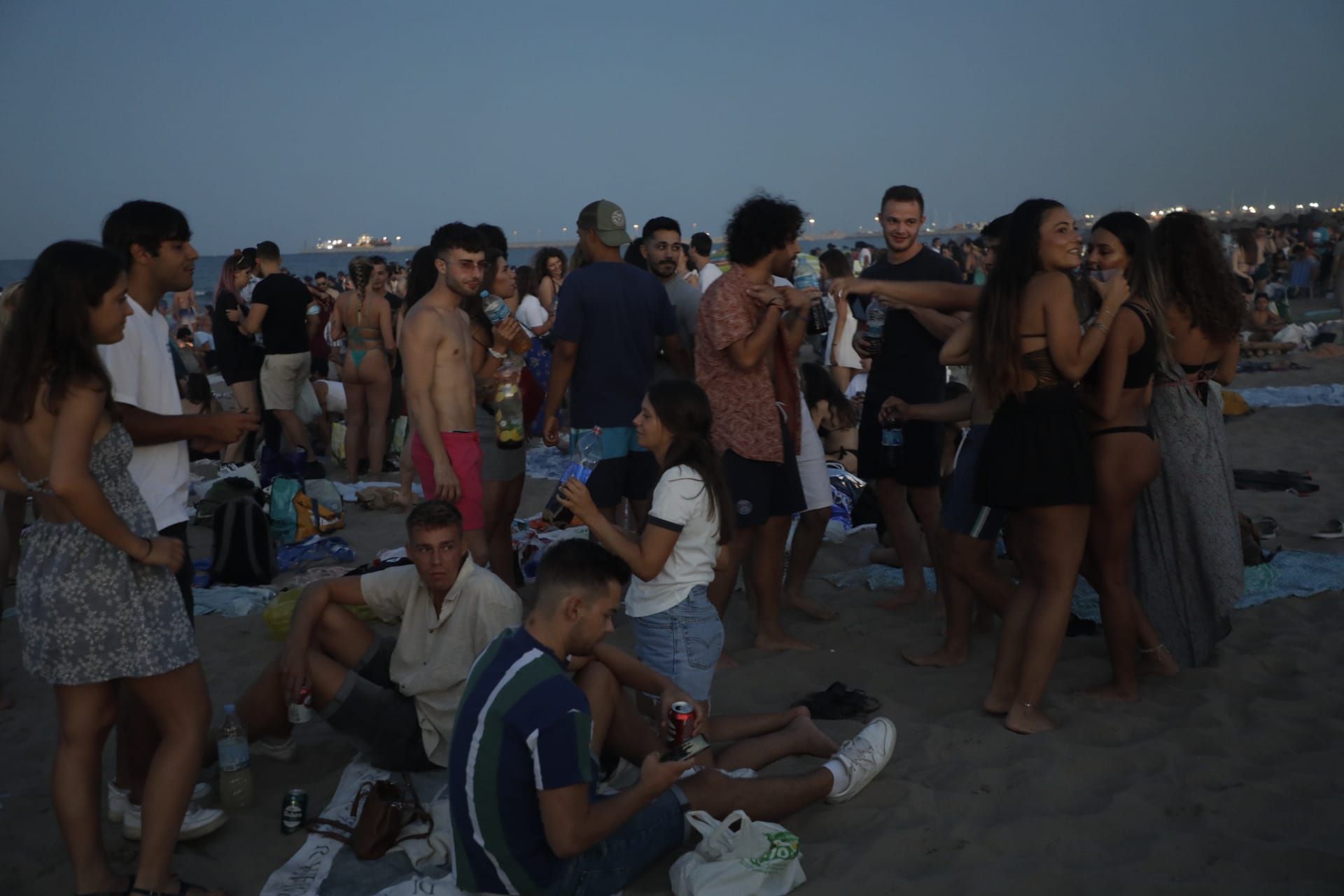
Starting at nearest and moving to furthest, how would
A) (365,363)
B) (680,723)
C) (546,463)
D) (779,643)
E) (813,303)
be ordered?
(680,723) → (813,303) → (779,643) → (365,363) → (546,463)

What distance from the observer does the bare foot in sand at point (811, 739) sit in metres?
3.58

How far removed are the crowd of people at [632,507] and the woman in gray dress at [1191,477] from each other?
0.01 meters

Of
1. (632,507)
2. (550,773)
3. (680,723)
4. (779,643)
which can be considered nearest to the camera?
(550,773)

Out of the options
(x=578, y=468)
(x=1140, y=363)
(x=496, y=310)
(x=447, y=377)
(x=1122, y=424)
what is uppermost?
(x=496, y=310)

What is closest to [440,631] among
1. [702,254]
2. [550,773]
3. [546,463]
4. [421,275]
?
[550,773]

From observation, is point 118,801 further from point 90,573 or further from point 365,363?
point 365,363

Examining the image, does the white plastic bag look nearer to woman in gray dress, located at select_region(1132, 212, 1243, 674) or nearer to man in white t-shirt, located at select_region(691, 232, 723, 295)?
woman in gray dress, located at select_region(1132, 212, 1243, 674)

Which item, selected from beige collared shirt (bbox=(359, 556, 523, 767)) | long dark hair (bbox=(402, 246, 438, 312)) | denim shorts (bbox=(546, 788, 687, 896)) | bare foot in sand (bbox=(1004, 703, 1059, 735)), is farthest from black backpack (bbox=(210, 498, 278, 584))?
bare foot in sand (bbox=(1004, 703, 1059, 735))

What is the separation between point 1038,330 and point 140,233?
2908 millimetres

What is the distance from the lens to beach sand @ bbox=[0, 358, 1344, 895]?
9.61 feet

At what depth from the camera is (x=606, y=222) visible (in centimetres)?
518

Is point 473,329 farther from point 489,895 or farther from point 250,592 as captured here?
point 489,895

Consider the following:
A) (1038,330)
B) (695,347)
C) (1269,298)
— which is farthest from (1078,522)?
(1269,298)

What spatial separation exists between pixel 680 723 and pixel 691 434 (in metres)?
1.03
